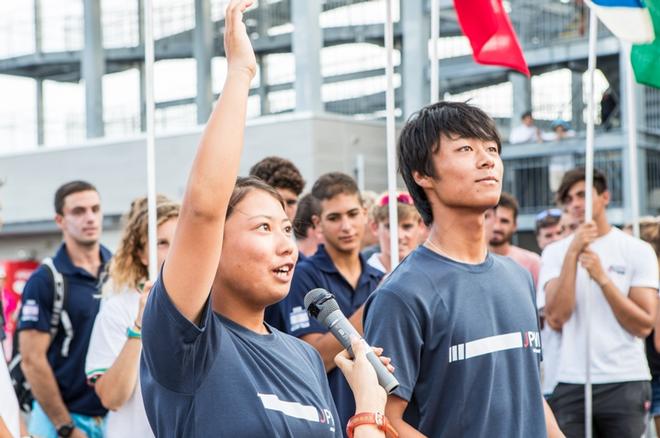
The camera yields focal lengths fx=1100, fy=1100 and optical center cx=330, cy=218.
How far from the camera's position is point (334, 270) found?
5234 mm

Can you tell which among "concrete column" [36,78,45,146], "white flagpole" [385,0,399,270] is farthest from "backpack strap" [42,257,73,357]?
"concrete column" [36,78,45,146]

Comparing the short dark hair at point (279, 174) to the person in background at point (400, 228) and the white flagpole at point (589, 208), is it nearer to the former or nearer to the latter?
the person in background at point (400, 228)

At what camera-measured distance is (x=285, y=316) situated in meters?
4.93

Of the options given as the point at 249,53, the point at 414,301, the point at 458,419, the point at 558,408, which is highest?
the point at 249,53

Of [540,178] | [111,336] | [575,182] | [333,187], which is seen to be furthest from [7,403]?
[540,178]

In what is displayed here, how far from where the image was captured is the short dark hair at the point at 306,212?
18.4 ft

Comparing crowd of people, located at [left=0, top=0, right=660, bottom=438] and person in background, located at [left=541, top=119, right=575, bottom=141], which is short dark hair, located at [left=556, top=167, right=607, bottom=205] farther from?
person in background, located at [left=541, top=119, right=575, bottom=141]

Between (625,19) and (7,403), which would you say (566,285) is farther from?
(7,403)

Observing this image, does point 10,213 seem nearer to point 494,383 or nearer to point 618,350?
point 618,350

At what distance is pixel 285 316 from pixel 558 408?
7.07ft

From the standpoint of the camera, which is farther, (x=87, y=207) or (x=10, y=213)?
(x=10, y=213)

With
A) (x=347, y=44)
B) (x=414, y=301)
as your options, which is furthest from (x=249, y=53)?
(x=347, y=44)

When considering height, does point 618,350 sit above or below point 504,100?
below

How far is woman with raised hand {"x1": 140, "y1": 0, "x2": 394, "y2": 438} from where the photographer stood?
2.31m
